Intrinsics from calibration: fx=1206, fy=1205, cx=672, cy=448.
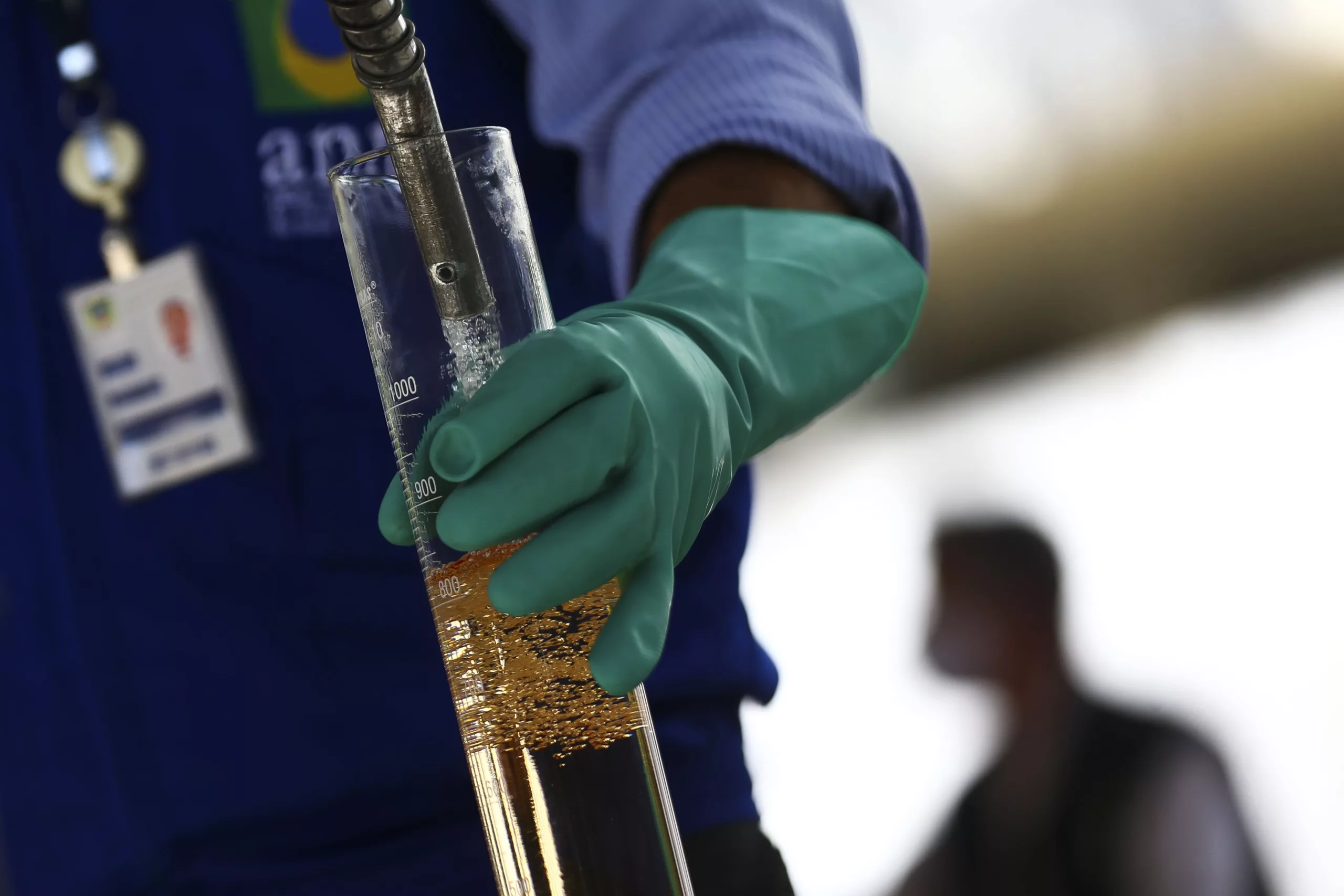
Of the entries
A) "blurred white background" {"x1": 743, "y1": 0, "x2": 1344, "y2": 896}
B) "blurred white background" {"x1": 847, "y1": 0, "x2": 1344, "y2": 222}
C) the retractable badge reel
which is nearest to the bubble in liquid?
the retractable badge reel

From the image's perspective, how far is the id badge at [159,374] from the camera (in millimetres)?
788

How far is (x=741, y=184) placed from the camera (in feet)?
2.29

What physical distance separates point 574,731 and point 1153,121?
2189 mm

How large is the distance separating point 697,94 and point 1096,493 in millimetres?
1758

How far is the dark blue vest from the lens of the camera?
0.76m

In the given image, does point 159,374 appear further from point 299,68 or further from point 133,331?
point 299,68

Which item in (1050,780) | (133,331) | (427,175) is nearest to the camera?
(427,175)

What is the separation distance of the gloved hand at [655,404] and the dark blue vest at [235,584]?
0.21 metres

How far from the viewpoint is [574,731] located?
16.4 inches

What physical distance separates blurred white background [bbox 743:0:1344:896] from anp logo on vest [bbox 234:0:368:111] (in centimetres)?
151

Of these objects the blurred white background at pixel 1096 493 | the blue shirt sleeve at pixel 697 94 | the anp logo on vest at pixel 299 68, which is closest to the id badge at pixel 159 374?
the anp logo on vest at pixel 299 68

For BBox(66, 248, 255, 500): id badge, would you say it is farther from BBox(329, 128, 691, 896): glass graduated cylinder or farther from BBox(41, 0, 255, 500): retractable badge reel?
BBox(329, 128, 691, 896): glass graduated cylinder

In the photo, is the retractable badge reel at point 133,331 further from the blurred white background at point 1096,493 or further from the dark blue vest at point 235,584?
the blurred white background at point 1096,493

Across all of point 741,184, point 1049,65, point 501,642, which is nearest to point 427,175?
point 501,642
